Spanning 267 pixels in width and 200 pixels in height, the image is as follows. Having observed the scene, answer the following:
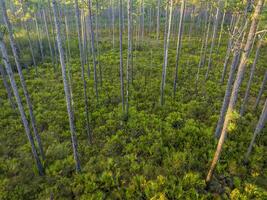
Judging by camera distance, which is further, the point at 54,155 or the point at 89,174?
the point at 54,155

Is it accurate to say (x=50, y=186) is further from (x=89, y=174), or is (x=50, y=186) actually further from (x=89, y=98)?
(x=89, y=98)

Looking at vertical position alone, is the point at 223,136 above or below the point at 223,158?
above

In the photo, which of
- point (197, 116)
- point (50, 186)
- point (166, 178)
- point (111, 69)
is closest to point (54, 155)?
point (50, 186)

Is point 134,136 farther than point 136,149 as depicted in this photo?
Yes

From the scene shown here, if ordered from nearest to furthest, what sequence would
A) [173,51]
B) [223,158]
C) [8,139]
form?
[223,158] → [8,139] → [173,51]

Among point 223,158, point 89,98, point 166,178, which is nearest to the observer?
point 166,178

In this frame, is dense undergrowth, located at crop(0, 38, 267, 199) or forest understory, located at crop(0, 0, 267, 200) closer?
forest understory, located at crop(0, 0, 267, 200)

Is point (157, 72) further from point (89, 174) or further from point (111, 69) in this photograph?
point (89, 174)

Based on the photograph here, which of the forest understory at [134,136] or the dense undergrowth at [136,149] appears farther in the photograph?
the dense undergrowth at [136,149]
